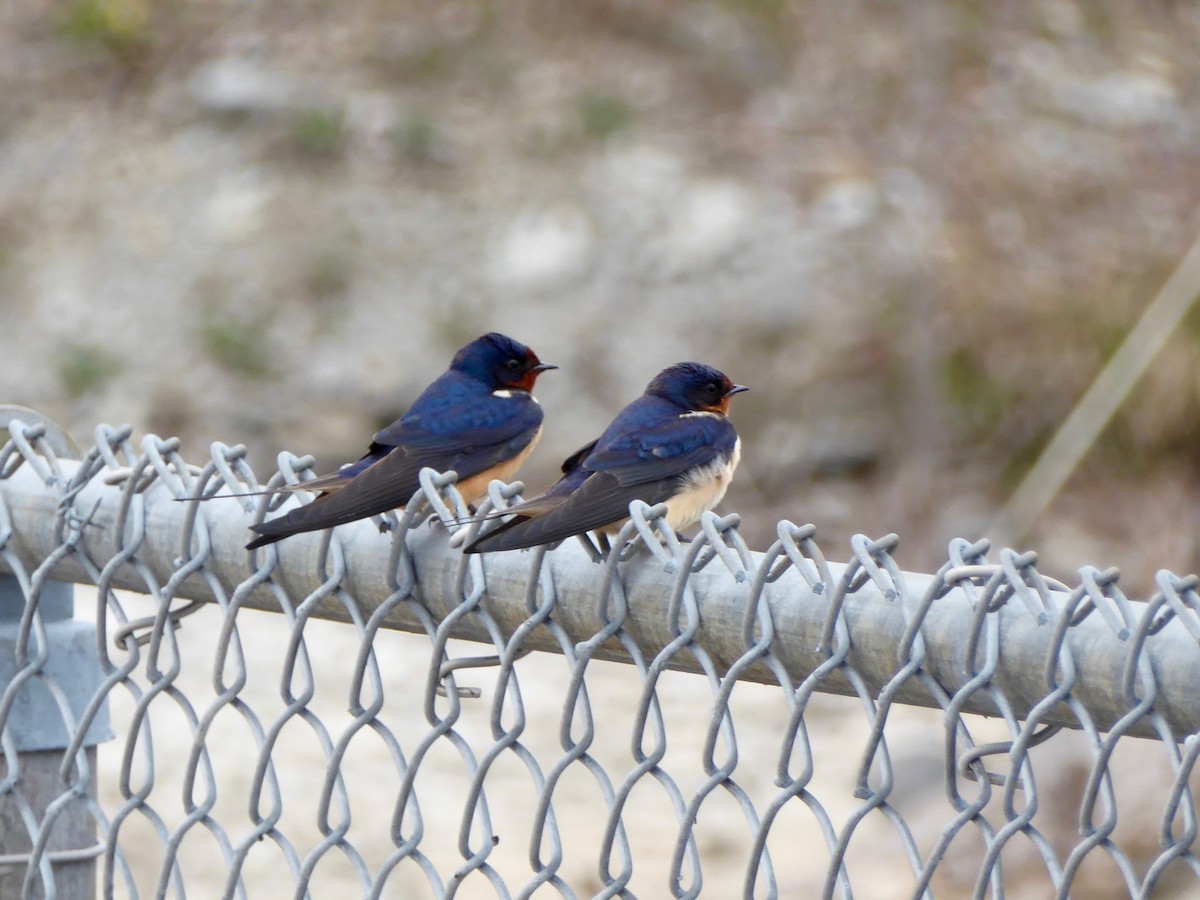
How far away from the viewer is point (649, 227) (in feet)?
25.6

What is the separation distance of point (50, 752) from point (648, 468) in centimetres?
77

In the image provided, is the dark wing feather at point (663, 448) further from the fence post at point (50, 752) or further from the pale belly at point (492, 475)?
the fence post at point (50, 752)

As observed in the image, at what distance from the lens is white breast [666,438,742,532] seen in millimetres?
2275

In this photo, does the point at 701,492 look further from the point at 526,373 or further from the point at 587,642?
the point at 587,642

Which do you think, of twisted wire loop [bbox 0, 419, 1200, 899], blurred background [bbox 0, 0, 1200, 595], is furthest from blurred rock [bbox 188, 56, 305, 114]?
twisted wire loop [bbox 0, 419, 1200, 899]

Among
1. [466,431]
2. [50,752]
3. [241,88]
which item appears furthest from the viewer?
[241,88]

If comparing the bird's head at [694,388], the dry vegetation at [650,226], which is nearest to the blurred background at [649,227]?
the dry vegetation at [650,226]

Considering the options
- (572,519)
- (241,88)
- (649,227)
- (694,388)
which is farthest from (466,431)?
(241,88)

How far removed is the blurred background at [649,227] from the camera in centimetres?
706

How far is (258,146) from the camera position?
811 centimetres

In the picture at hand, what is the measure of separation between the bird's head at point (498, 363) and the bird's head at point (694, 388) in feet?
1.10

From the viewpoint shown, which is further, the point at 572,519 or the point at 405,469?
the point at 405,469

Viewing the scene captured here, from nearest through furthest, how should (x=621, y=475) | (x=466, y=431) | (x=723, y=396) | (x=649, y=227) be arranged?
(x=621, y=475) → (x=466, y=431) → (x=723, y=396) → (x=649, y=227)

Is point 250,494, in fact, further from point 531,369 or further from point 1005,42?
point 1005,42
